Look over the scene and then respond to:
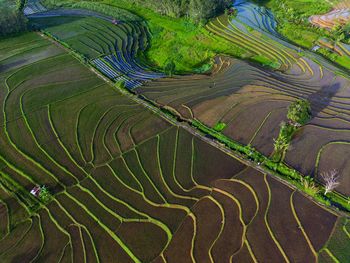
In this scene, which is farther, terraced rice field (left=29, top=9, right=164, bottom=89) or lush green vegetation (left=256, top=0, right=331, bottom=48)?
lush green vegetation (left=256, top=0, right=331, bottom=48)

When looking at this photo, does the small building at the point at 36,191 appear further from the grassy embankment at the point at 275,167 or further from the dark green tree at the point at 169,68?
the dark green tree at the point at 169,68

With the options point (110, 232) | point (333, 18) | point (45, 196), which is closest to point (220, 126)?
point (110, 232)

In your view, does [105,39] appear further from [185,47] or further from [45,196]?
[45,196]

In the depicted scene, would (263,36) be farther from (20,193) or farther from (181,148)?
(20,193)

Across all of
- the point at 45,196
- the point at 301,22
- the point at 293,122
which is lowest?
the point at 45,196

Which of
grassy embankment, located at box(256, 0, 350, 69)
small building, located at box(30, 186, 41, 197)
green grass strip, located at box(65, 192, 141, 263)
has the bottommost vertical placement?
green grass strip, located at box(65, 192, 141, 263)

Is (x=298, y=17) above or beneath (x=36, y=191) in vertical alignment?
above

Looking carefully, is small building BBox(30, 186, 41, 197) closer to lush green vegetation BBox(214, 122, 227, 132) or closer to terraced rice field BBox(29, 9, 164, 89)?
terraced rice field BBox(29, 9, 164, 89)

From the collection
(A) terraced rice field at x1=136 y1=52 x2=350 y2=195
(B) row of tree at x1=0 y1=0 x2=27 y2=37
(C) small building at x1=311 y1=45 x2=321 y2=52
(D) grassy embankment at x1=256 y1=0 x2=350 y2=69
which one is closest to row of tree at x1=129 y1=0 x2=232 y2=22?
(D) grassy embankment at x1=256 y1=0 x2=350 y2=69
